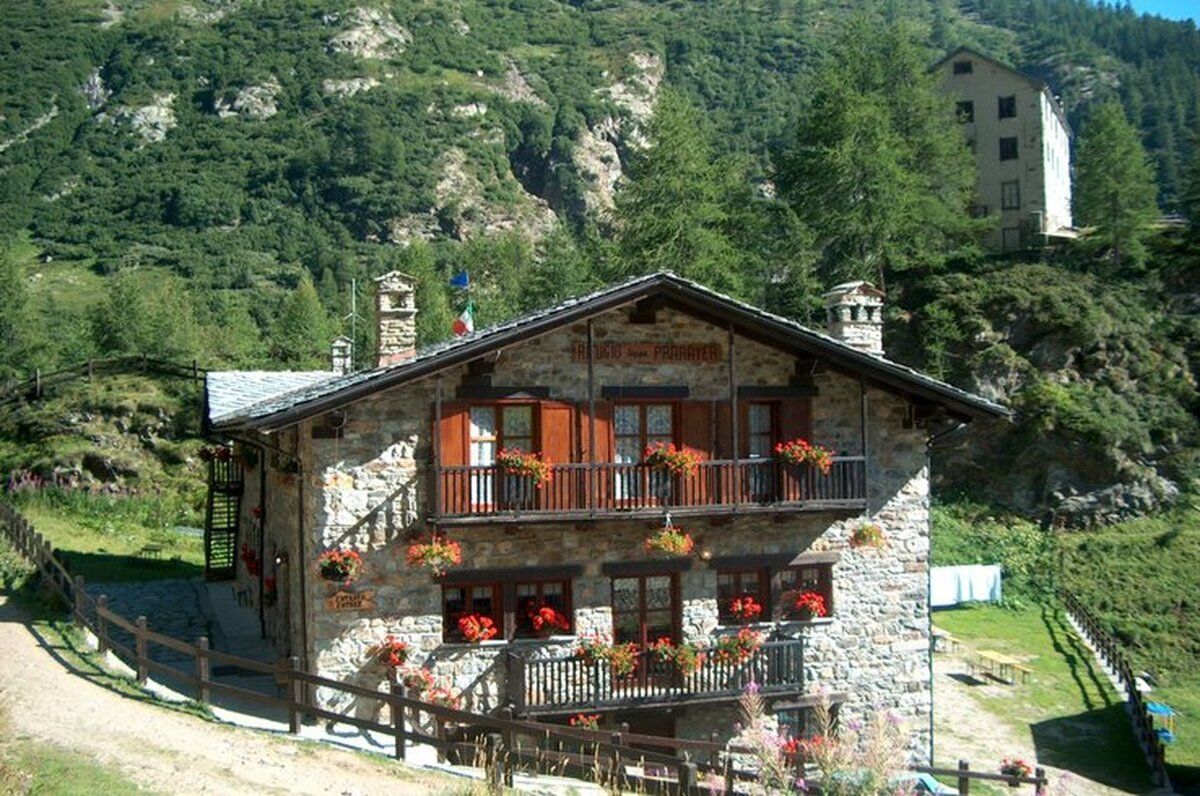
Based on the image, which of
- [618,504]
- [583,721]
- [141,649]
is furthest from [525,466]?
[141,649]

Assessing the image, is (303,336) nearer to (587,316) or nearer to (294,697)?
(587,316)

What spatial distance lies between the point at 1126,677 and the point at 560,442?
53.1 ft

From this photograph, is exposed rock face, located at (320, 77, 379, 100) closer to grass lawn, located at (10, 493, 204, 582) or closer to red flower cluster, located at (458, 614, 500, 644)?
grass lawn, located at (10, 493, 204, 582)

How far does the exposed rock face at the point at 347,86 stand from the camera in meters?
155

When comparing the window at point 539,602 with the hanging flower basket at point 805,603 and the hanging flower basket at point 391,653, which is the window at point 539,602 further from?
the hanging flower basket at point 805,603

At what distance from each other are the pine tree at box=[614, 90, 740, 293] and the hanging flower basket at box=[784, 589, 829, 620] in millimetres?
22322

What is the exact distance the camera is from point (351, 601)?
1681cm

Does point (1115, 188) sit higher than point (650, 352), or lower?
higher

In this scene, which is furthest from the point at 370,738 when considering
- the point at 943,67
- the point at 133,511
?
the point at 943,67

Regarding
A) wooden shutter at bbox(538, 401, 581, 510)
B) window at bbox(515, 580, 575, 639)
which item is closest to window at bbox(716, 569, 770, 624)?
window at bbox(515, 580, 575, 639)

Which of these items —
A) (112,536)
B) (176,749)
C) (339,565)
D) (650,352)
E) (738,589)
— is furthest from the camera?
(112,536)

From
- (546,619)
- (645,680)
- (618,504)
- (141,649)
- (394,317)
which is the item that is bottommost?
(645,680)

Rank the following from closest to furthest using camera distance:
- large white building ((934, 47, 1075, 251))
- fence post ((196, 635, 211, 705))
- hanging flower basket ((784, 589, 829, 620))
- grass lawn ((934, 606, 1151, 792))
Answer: fence post ((196, 635, 211, 705)), hanging flower basket ((784, 589, 829, 620)), grass lawn ((934, 606, 1151, 792)), large white building ((934, 47, 1075, 251))

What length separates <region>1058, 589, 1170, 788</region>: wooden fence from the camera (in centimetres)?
2200
